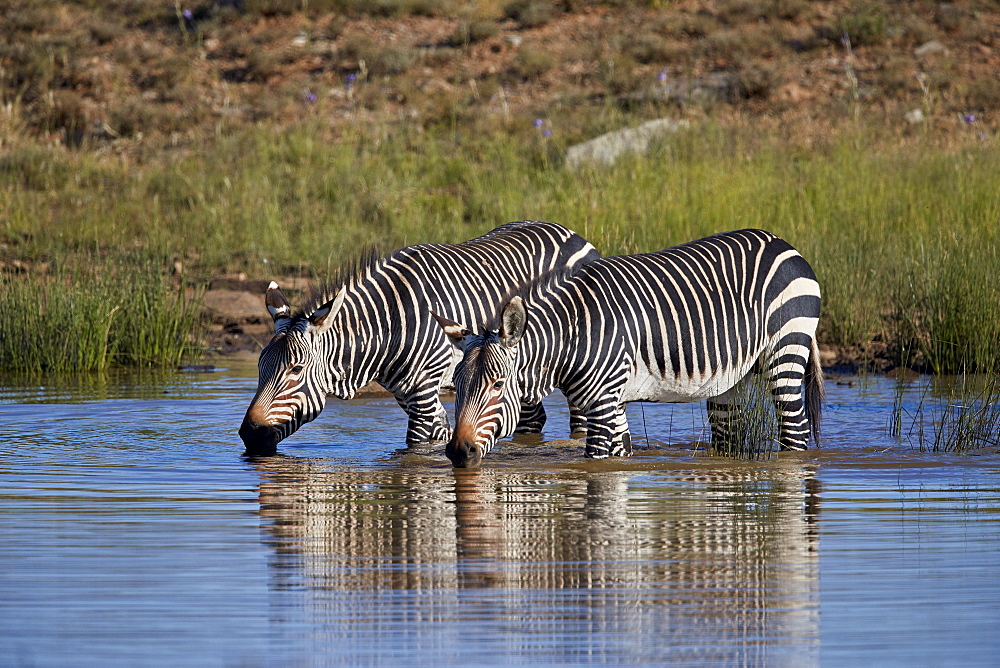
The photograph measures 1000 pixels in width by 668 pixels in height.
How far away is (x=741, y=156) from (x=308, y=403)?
10466 mm

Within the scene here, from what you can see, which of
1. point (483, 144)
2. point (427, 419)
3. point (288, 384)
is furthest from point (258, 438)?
point (483, 144)

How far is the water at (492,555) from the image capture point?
13.8 feet

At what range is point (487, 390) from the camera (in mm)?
7547

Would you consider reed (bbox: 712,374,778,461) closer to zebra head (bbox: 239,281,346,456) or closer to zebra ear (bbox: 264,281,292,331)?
zebra head (bbox: 239,281,346,456)

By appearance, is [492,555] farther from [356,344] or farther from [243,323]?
[243,323]

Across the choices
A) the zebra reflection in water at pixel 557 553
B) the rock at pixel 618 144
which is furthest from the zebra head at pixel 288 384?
the rock at pixel 618 144

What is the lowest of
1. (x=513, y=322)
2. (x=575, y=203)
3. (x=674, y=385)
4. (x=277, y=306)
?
(x=674, y=385)

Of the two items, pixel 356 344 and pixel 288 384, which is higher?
pixel 356 344

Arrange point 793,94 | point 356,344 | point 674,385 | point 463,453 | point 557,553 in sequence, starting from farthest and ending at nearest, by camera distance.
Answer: point 793,94
point 356,344
point 674,385
point 463,453
point 557,553

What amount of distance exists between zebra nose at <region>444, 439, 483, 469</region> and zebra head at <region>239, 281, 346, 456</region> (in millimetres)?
1332

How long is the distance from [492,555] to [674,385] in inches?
122

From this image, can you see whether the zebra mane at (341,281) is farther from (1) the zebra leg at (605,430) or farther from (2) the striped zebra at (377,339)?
(1) the zebra leg at (605,430)

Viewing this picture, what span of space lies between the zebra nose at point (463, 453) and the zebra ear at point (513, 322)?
663mm

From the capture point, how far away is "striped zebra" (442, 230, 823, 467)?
766cm
